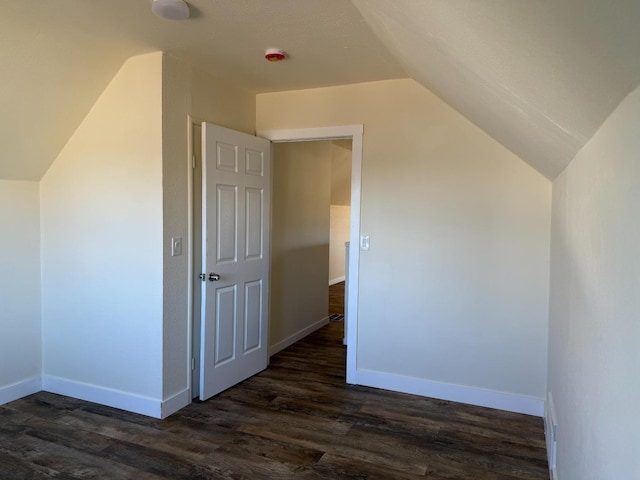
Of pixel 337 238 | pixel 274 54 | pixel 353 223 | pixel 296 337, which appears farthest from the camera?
pixel 337 238

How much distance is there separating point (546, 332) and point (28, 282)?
3.69 m

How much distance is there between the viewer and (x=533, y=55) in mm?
983

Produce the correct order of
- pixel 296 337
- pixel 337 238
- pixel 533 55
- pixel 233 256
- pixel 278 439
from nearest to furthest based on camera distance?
1. pixel 533 55
2. pixel 278 439
3. pixel 233 256
4. pixel 296 337
5. pixel 337 238

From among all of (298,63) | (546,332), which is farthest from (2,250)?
(546,332)

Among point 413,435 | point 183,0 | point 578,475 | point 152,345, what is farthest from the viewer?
point 152,345

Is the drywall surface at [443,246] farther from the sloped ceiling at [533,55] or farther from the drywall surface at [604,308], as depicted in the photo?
the drywall surface at [604,308]

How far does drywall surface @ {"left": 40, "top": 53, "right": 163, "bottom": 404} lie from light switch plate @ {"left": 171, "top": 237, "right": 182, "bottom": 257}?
0.33 feet

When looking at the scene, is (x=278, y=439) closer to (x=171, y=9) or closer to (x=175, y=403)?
(x=175, y=403)

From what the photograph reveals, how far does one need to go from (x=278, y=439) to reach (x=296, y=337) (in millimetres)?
1974

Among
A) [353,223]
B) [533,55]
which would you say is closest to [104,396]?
[353,223]

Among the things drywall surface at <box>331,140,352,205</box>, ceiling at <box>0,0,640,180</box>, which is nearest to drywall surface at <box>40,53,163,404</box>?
ceiling at <box>0,0,640,180</box>

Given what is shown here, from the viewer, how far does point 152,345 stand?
2.86 meters

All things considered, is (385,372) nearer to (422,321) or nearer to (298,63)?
(422,321)

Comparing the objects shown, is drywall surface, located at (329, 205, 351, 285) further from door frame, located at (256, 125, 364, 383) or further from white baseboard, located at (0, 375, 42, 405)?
white baseboard, located at (0, 375, 42, 405)
